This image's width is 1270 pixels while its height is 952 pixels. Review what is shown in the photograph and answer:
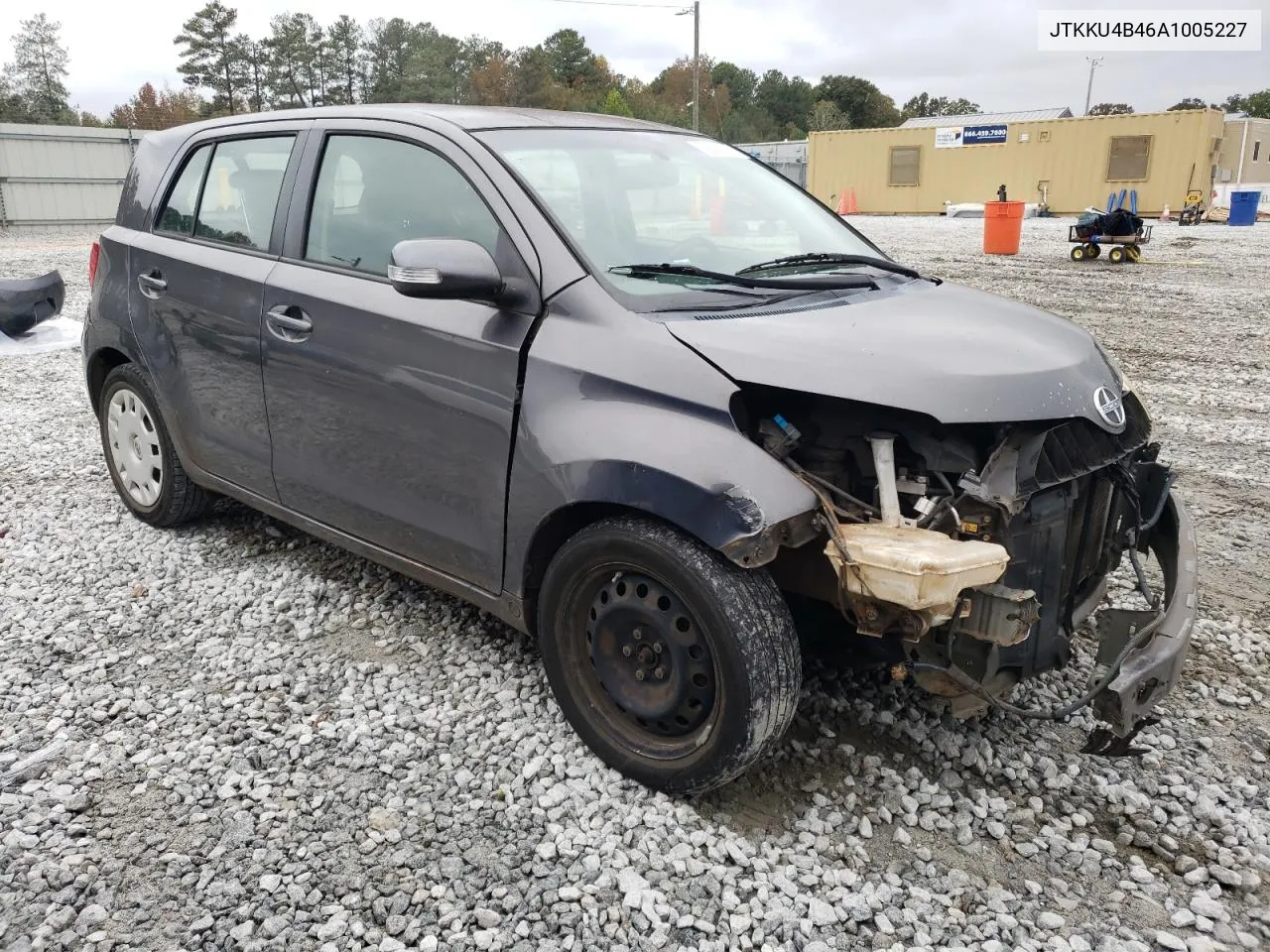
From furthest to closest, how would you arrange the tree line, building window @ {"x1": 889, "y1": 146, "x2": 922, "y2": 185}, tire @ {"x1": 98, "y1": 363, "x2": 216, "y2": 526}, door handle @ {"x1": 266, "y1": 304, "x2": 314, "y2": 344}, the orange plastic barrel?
the tree line < building window @ {"x1": 889, "y1": 146, "x2": 922, "y2": 185} < the orange plastic barrel < tire @ {"x1": 98, "y1": 363, "x2": 216, "y2": 526} < door handle @ {"x1": 266, "y1": 304, "x2": 314, "y2": 344}

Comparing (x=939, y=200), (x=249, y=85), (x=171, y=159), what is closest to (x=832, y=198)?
(x=939, y=200)

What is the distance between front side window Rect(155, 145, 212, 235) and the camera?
4.25 meters

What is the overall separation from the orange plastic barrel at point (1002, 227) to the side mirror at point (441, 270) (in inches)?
678

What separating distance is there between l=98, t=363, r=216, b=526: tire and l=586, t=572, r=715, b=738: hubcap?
2.53m

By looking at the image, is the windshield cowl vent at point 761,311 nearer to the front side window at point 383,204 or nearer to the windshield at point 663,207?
the windshield at point 663,207

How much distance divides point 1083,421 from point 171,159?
386cm

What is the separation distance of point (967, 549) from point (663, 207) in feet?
5.37

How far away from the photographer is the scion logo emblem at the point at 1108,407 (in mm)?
2709

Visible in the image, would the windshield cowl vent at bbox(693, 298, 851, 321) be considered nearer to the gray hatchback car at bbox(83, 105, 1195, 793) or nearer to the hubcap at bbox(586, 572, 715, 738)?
the gray hatchback car at bbox(83, 105, 1195, 793)

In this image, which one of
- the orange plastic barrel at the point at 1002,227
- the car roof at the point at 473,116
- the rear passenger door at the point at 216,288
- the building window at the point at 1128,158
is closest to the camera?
the car roof at the point at 473,116

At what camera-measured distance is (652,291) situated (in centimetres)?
289

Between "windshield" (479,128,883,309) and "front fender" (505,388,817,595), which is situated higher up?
"windshield" (479,128,883,309)

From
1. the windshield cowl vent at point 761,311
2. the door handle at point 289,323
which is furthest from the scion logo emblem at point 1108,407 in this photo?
the door handle at point 289,323

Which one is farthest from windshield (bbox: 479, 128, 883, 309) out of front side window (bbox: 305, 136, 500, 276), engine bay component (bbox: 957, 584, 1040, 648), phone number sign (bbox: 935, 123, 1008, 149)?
phone number sign (bbox: 935, 123, 1008, 149)
